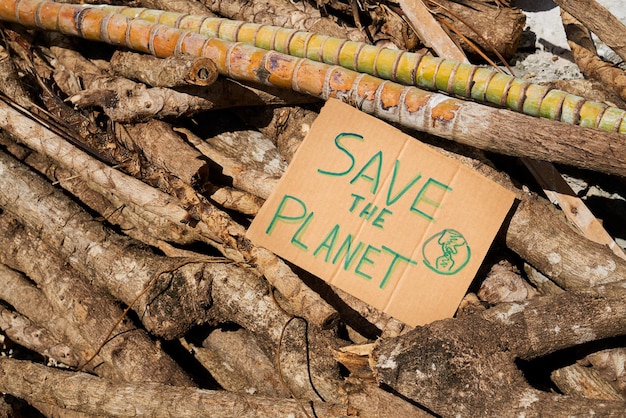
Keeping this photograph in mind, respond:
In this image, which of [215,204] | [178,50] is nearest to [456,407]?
[215,204]

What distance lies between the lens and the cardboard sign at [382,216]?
101 inches

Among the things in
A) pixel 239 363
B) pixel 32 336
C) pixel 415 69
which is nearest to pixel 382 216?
pixel 415 69

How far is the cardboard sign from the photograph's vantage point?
2568 mm

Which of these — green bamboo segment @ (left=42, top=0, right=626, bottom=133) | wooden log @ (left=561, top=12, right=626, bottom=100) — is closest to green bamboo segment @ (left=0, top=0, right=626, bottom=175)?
green bamboo segment @ (left=42, top=0, right=626, bottom=133)

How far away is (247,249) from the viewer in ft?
8.46

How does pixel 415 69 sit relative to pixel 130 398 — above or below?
above

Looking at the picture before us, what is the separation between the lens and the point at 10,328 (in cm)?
291

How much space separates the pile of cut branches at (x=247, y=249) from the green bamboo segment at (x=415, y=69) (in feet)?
0.06

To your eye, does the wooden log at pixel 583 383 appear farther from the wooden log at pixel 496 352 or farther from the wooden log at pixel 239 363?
the wooden log at pixel 239 363

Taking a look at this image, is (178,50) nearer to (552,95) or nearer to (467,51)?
(467,51)

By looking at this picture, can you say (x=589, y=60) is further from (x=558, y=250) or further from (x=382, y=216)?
(x=382, y=216)

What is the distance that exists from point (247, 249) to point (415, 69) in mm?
950

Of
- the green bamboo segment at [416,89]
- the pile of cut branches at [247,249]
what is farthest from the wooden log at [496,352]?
the green bamboo segment at [416,89]

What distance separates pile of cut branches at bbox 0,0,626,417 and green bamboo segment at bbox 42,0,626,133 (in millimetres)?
19
